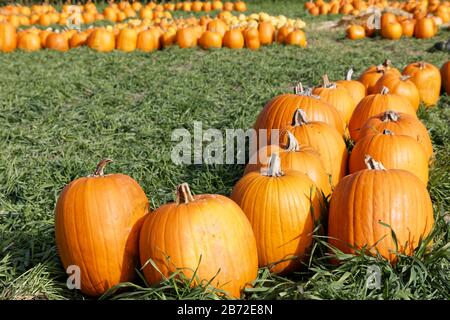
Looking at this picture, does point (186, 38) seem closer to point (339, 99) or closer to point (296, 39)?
point (296, 39)

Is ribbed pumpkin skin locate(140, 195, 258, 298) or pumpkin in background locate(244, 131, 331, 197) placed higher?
pumpkin in background locate(244, 131, 331, 197)

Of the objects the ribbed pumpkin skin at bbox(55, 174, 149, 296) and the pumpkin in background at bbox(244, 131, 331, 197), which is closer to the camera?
the ribbed pumpkin skin at bbox(55, 174, 149, 296)

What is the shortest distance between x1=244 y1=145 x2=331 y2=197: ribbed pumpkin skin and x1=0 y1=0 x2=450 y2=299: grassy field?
0.51 meters

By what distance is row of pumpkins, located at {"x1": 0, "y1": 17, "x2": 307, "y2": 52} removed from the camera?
1097cm

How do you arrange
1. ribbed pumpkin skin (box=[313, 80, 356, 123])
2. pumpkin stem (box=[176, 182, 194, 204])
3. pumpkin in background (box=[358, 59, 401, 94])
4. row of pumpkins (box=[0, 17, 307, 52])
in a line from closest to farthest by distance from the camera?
pumpkin stem (box=[176, 182, 194, 204])
ribbed pumpkin skin (box=[313, 80, 356, 123])
pumpkin in background (box=[358, 59, 401, 94])
row of pumpkins (box=[0, 17, 307, 52])

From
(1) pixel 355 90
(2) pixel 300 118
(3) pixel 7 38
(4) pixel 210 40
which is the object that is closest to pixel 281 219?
(2) pixel 300 118

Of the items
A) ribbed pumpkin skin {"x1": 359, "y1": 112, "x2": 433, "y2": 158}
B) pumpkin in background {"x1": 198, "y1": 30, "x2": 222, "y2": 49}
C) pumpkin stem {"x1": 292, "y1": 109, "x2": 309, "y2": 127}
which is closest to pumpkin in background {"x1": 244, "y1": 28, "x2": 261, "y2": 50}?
pumpkin in background {"x1": 198, "y1": 30, "x2": 222, "y2": 49}

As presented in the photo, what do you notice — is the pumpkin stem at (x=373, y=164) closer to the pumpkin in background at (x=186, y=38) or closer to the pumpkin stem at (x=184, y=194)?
the pumpkin stem at (x=184, y=194)

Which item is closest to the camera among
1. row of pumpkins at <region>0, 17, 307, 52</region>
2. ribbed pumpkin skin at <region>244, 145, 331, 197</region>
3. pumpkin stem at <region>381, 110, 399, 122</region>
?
ribbed pumpkin skin at <region>244, 145, 331, 197</region>

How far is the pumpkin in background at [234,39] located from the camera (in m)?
11.1

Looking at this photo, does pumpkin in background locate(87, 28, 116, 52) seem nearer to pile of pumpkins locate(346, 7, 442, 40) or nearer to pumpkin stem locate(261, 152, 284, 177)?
pile of pumpkins locate(346, 7, 442, 40)
